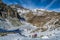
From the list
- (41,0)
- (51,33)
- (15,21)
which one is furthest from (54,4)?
(15,21)

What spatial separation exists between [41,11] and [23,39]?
50.3 inches

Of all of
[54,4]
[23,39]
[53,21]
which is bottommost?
[23,39]

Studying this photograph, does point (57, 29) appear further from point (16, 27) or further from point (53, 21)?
point (16, 27)

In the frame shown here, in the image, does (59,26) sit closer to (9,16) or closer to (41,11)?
(41,11)

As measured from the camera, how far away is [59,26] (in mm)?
7199

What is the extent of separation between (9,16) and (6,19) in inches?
6.4

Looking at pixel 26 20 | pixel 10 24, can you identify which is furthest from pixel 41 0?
pixel 10 24

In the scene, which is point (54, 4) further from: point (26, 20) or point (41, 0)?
point (26, 20)

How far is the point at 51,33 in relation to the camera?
22.9 feet

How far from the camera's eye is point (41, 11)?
731cm

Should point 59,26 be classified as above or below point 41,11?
below

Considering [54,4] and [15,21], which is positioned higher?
[54,4]

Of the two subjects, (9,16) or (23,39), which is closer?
(23,39)

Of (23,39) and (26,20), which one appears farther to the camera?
(26,20)
